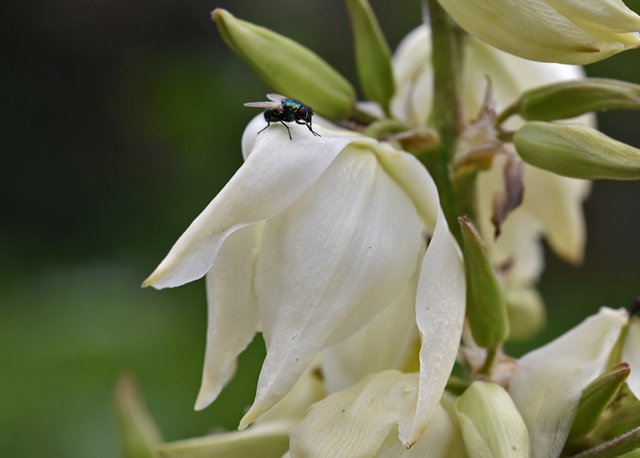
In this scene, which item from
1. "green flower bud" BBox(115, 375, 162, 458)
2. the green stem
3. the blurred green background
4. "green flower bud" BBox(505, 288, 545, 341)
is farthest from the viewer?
the blurred green background

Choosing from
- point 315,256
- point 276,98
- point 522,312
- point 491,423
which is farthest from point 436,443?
point 522,312

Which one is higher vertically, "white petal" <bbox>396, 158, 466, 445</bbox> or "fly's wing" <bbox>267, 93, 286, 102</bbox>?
"fly's wing" <bbox>267, 93, 286, 102</bbox>

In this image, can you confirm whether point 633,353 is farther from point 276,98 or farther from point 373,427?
point 276,98

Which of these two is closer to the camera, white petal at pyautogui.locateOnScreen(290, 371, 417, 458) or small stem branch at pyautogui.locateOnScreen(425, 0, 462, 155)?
white petal at pyautogui.locateOnScreen(290, 371, 417, 458)

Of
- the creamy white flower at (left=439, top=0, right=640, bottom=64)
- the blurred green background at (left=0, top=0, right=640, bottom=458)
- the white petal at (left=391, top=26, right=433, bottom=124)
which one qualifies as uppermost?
the creamy white flower at (left=439, top=0, right=640, bottom=64)

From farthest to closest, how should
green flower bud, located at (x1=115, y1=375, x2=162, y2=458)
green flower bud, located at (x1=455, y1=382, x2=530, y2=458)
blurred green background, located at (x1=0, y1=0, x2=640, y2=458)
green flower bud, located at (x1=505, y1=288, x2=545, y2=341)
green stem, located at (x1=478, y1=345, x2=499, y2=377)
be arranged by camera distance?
blurred green background, located at (x1=0, y1=0, x2=640, y2=458) → green flower bud, located at (x1=505, y1=288, x2=545, y2=341) → green flower bud, located at (x1=115, y1=375, x2=162, y2=458) → green stem, located at (x1=478, y1=345, x2=499, y2=377) → green flower bud, located at (x1=455, y1=382, x2=530, y2=458)

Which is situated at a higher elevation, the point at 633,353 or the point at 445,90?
the point at 445,90

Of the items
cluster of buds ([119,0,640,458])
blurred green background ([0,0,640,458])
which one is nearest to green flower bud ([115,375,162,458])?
cluster of buds ([119,0,640,458])

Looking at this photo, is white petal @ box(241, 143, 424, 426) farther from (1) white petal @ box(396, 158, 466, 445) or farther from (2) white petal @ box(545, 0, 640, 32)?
(2) white petal @ box(545, 0, 640, 32)
